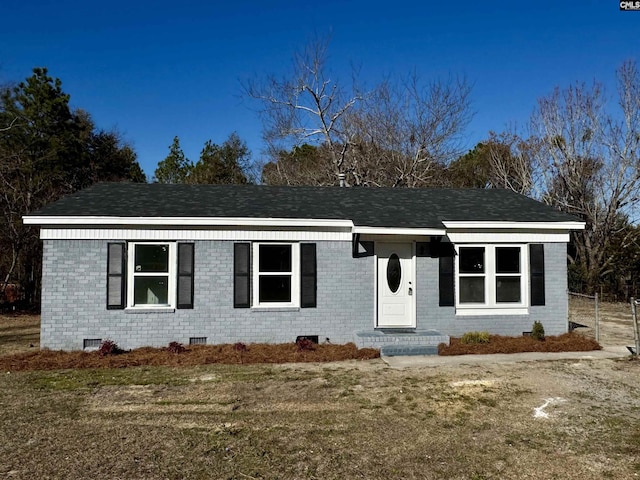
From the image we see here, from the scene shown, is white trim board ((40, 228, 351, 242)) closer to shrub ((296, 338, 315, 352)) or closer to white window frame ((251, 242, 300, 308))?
white window frame ((251, 242, 300, 308))

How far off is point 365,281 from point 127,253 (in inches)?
200

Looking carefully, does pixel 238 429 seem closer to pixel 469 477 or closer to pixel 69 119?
pixel 469 477

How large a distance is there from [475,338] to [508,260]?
2.15 metres

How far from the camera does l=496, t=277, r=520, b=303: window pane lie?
1106 cm

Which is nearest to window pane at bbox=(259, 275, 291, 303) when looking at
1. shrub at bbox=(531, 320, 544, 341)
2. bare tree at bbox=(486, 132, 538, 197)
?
shrub at bbox=(531, 320, 544, 341)

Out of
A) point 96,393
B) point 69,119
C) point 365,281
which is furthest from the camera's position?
point 69,119

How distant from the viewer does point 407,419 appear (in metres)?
5.83

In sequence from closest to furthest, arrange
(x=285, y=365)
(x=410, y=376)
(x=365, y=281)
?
(x=410, y=376) < (x=285, y=365) < (x=365, y=281)

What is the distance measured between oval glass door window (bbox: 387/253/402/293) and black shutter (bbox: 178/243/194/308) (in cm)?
434

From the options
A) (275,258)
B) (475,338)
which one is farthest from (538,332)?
(275,258)

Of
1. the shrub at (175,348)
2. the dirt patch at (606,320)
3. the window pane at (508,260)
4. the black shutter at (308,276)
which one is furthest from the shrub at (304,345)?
the dirt patch at (606,320)

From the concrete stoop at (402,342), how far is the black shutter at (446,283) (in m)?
1.06

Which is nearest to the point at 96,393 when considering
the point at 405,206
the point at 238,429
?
the point at 238,429

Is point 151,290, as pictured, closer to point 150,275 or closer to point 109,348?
point 150,275
